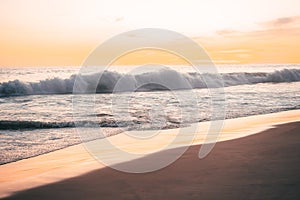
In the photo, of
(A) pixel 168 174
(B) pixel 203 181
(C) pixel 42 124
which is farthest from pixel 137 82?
(B) pixel 203 181

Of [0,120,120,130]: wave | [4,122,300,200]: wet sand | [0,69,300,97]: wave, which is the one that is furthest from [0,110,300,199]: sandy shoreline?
[0,69,300,97]: wave

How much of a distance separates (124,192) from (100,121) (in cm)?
808

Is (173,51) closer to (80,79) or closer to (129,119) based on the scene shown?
(129,119)

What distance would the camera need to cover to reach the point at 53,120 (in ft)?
42.7

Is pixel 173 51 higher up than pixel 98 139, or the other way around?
pixel 173 51

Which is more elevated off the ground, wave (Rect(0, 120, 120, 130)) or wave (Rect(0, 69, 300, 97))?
wave (Rect(0, 69, 300, 97))

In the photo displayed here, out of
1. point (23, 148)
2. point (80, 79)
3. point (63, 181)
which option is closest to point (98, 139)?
point (23, 148)

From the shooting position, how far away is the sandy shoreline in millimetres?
5090

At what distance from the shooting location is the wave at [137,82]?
28498mm

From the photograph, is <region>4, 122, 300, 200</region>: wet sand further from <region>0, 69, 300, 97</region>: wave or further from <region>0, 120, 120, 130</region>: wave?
<region>0, 69, 300, 97</region>: wave

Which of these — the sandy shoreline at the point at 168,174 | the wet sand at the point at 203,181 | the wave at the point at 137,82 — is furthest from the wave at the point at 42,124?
the wave at the point at 137,82

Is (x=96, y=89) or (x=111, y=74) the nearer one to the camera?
(x=96, y=89)

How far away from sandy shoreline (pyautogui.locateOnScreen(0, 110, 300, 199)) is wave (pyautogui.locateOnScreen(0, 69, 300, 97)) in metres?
20.3

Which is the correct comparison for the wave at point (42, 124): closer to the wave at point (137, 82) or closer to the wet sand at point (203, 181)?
the wet sand at point (203, 181)
